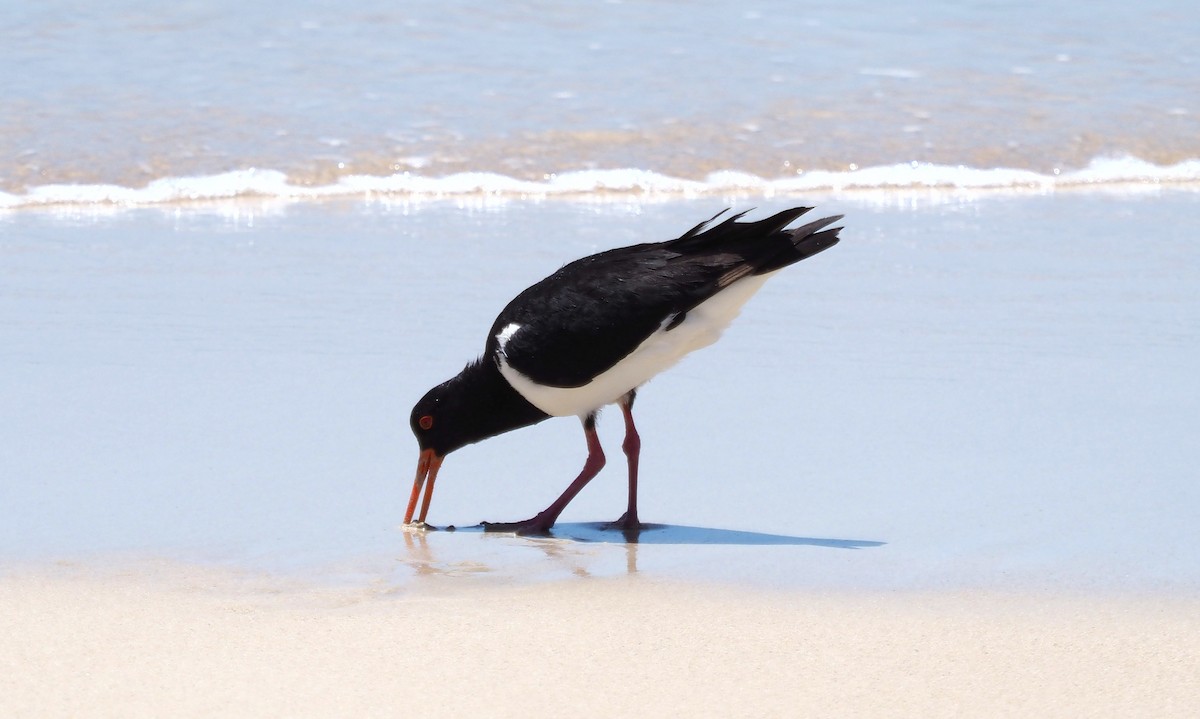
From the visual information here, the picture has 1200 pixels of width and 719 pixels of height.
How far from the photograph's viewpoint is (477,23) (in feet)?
49.2

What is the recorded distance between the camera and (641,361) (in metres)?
5.14

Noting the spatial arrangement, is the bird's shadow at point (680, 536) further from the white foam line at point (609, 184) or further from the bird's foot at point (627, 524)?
the white foam line at point (609, 184)

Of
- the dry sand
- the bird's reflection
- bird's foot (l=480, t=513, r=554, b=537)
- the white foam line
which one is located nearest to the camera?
the dry sand

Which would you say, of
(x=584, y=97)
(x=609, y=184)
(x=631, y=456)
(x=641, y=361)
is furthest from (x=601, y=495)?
(x=584, y=97)

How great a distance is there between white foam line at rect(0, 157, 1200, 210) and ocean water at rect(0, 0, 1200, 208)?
2 cm

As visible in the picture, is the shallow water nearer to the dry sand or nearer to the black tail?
the dry sand

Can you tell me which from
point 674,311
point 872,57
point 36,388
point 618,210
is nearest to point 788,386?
point 674,311

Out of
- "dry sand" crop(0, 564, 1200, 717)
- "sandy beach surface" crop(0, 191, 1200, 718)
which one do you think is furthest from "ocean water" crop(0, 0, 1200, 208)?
"dry sand" crop(0, 564, 1200, 717)

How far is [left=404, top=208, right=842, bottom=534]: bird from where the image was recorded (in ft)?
16.4

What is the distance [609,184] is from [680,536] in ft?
20.6

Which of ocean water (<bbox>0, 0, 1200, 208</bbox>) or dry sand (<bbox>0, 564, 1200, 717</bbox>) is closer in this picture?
dry sand (<bbox>0, 564, 1200, 717</bbox>)

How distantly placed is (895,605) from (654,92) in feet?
31.1

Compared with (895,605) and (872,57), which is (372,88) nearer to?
(872,57)

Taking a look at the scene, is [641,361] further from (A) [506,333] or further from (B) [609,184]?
(B) [609,184]
